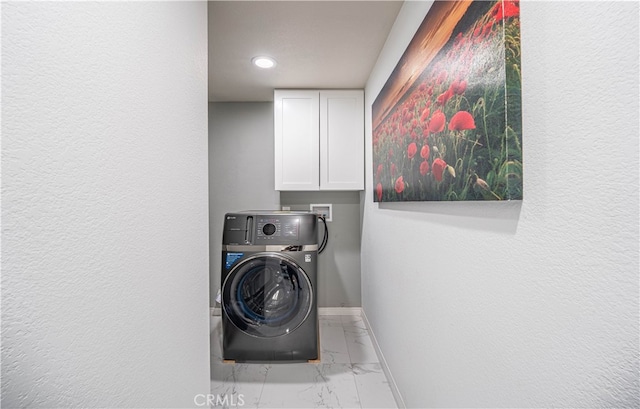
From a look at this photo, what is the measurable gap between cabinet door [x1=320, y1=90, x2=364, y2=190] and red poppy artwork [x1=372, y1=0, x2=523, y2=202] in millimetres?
1151

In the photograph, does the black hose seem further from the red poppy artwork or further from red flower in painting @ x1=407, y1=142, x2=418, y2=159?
red flower in painting @ x1=407, y1=142, x2=418, y2=159

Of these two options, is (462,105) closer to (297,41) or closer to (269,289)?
(297,41)

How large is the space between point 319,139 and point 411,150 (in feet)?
4.63

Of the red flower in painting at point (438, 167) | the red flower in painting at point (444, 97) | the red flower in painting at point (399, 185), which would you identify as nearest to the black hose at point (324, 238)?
the red flower in painting at point (399, 185)

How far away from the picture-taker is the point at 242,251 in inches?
74.3

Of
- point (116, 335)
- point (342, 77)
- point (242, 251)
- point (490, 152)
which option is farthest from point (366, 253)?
point (116, 335)

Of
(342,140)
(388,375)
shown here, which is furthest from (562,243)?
(342,140)

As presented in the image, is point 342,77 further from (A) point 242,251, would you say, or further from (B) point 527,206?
(B) point 527,206

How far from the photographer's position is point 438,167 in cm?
100

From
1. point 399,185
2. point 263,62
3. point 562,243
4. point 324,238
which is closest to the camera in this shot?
point 562,243

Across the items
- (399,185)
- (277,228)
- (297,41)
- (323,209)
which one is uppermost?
(297,41)

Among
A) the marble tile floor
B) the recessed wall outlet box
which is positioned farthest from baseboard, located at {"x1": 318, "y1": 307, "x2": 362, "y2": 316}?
the recessed wall outlet box

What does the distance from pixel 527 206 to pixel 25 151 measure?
101cm

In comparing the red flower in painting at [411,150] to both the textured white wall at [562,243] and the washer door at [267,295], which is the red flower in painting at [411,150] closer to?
the textured white wall at [562,243]
